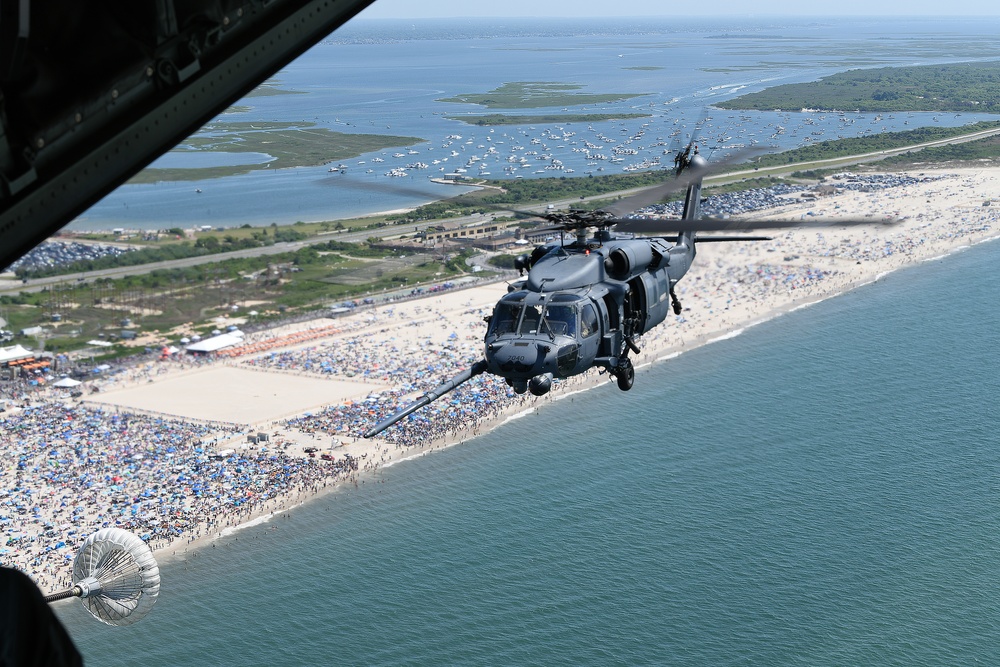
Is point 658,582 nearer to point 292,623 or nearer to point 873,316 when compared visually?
point 292,623

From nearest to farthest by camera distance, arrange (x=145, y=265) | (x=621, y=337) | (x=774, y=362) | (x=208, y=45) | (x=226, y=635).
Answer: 1. (x=208, y=45)
2. (x=621, y=337)
3. (x=226, y=635)
4. (x=774, y=362)
5. (x=145, y=265)

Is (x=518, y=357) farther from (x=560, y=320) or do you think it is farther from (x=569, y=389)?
(x=569, y=389)

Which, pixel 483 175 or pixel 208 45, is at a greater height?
pixel 208 45

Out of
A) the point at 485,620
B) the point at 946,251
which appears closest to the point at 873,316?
the point at 946,251

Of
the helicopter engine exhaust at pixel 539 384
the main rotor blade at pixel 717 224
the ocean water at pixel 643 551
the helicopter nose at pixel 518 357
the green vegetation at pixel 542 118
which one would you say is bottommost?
the ocean water at pixel 643 551

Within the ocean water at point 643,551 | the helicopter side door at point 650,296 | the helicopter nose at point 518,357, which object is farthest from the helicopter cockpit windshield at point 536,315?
the ocean water at point 643,551

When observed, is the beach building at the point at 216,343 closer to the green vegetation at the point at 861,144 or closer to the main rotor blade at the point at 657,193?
the main rotor blade at the point at 657,193

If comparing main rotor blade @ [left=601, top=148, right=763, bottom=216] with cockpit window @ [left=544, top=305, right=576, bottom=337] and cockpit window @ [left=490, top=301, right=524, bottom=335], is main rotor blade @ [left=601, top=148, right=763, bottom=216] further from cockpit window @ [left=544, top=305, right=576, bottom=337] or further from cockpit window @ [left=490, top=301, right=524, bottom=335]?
cockpit window @ [left=490, top=301, right=524, bottom=335]
